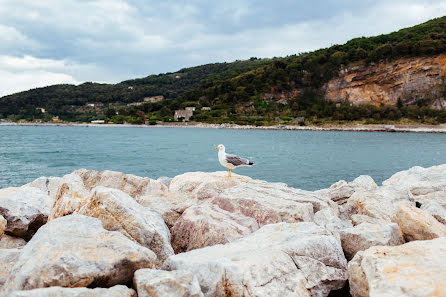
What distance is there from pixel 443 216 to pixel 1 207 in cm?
849

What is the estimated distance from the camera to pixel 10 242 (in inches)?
239

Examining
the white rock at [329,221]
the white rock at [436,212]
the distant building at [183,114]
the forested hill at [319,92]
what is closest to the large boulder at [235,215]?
the white rock at [329,221]

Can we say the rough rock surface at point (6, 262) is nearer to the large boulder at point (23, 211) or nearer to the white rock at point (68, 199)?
the white rock at point (68, 199)

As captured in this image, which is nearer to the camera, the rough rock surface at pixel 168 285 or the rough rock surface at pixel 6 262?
the rough rock surface at pixel 168 285

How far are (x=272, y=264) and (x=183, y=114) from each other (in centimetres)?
13405

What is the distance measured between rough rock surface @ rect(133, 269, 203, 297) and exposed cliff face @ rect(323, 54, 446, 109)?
127 m

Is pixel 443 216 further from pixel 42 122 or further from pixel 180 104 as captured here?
pixel 42 122

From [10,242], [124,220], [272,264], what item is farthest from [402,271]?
[10,242]

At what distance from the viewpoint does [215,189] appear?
7.92 metres

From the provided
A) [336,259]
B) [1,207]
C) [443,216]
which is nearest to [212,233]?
[336,259]

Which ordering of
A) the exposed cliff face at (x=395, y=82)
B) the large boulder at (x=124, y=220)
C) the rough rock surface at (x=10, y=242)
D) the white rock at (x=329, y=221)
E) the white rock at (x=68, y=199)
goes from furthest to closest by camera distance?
1. the exposed cliff face at (x=395, y=82)
2. the white rock at (x=329, y=221)
3. the rough rock surface at (x=10, y=242)
4. the white rock at (x=68, y=199)
5. the large boulder at (x=124, y=220)

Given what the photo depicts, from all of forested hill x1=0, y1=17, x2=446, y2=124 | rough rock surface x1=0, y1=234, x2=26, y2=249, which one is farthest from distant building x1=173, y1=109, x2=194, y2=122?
rough rock surface x1=0, y1=234, x2=26, y2=249

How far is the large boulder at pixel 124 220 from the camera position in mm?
4902

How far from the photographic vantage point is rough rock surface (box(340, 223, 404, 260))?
522 centimetres
